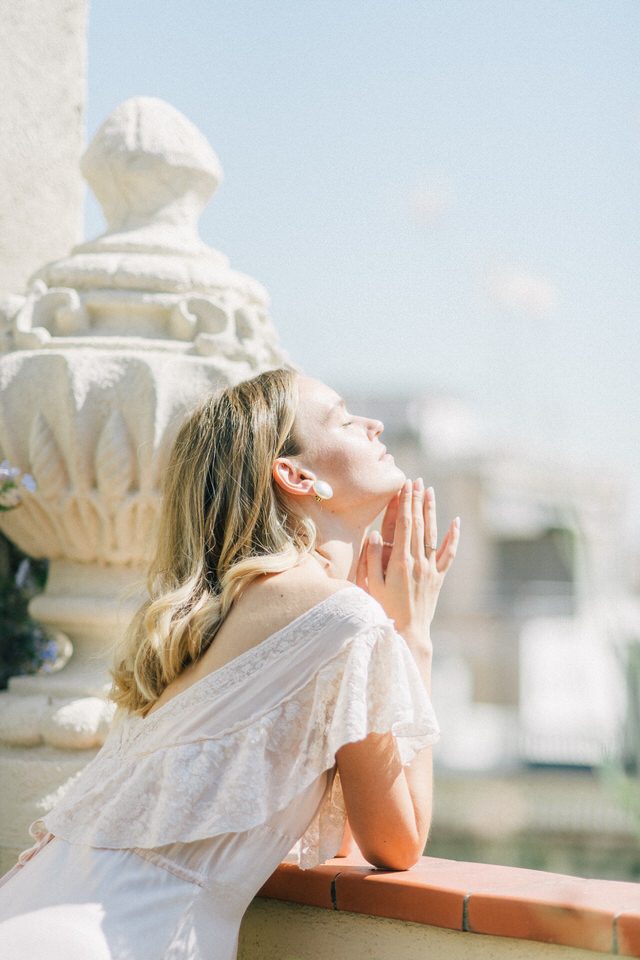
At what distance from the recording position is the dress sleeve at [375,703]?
1.74m

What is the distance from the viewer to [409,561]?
212cm

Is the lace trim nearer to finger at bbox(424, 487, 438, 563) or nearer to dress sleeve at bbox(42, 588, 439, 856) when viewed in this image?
dress sleeve at bbox(42, 588, 439, 856)

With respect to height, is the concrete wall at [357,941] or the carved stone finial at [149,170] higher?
the carved stone finial at [149,170]

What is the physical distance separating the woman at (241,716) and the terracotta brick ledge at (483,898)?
0.19ft

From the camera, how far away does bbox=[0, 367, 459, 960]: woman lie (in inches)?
69.1

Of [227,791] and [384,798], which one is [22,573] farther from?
[384,798]

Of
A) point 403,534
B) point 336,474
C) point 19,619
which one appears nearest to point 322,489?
point 336,474

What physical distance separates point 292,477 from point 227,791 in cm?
57

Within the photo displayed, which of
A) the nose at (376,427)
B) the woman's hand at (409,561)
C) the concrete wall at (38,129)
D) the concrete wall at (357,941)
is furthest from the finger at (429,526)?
the concrete wall at (38,129)

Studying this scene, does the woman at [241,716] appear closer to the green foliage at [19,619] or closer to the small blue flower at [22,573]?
the green foliage at [19,619]

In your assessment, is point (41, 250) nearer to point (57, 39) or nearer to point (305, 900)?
point (57, 39)

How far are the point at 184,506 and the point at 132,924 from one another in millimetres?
715

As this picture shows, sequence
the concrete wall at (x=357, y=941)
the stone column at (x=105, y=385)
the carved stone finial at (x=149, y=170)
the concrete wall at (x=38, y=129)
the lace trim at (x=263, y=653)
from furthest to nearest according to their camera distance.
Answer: the concrete wall at (x=38, y=129) < the carved stone finial at (x=149, y=170) < the stone column at (x=105, y=385) < the lace trim at (x=263, y=653) < the concrete wall at (x=357, y=941)

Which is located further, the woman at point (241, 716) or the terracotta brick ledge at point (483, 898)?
the woman at point (241, 716)
